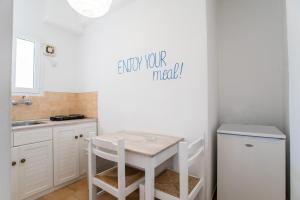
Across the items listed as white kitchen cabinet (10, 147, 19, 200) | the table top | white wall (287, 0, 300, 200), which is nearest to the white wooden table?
the table top

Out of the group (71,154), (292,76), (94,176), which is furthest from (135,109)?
(292,76)

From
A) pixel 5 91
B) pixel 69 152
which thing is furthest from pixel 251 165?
pixel 69 152

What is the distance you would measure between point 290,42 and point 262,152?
0.93m

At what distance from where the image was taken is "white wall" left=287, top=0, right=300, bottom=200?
108cm

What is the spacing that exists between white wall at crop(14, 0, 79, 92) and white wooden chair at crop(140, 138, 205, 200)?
215 centimetres

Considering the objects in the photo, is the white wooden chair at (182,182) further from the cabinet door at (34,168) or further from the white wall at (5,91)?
the cabinet door at (34,168)

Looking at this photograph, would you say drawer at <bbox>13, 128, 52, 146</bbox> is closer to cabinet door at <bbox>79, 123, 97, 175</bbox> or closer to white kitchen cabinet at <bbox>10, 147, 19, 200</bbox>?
white kitchen cabinet at <bbox>10, 147, 19, 200</bbox>

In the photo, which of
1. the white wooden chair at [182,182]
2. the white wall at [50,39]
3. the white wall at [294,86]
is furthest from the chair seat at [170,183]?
the white wall at [50,39]

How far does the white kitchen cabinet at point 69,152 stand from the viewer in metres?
1.95

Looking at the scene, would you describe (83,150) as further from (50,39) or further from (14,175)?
(50,39)

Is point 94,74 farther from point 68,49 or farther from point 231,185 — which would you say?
point 231,185

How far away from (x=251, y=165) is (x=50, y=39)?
3089mm

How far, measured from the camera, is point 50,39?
2412mm

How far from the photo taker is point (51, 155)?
1891 mm
